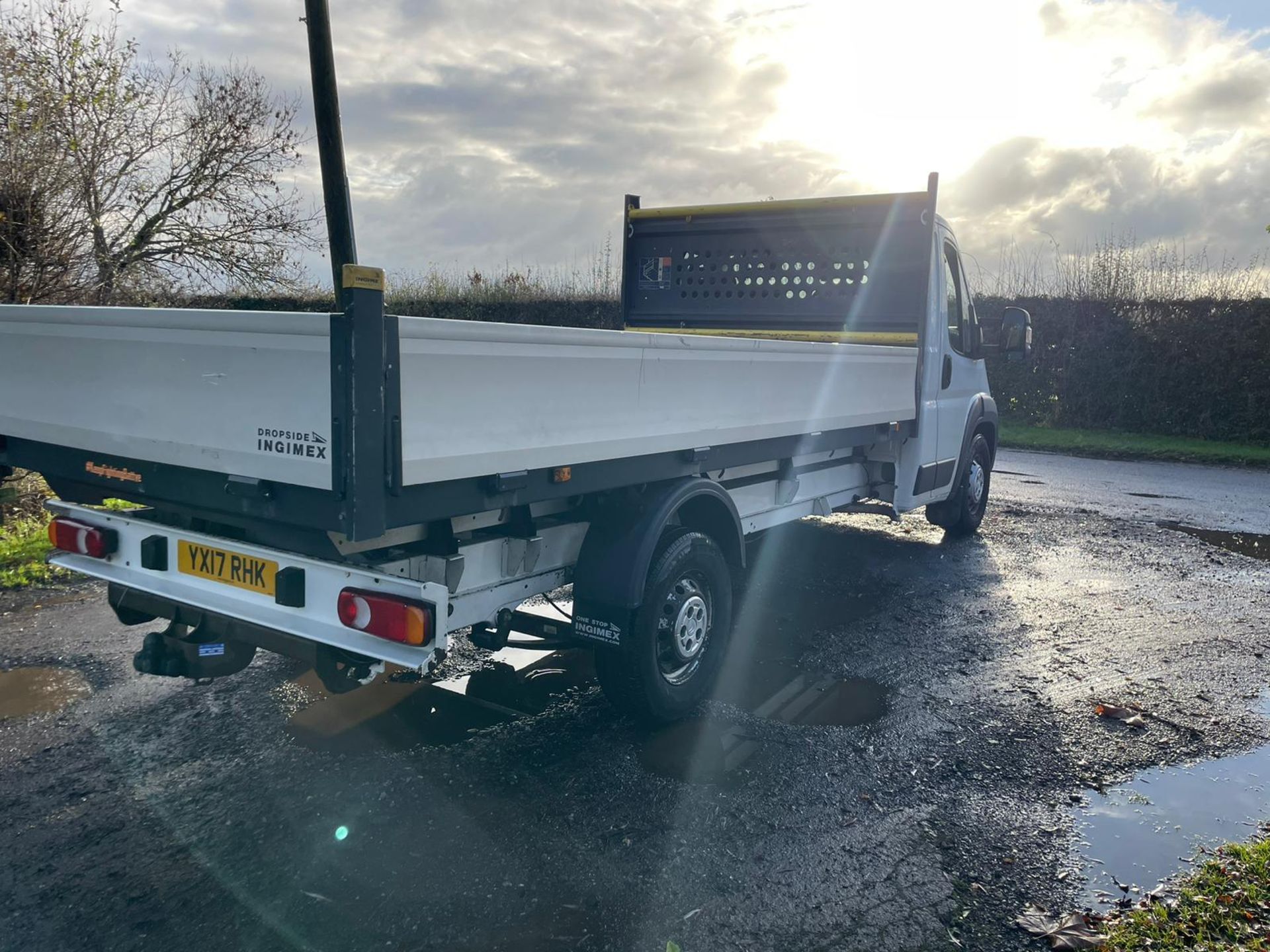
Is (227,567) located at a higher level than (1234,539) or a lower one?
higher

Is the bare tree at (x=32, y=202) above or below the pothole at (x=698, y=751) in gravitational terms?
above

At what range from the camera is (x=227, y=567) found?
3.36m

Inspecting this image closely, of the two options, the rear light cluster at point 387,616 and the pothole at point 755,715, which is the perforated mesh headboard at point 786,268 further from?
the rear light cluster at point 387,616

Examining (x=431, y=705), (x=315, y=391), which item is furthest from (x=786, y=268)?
(x=315, y=391)

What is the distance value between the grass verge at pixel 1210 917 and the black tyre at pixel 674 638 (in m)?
1.84

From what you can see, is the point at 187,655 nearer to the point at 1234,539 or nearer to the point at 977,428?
the point at 977,428

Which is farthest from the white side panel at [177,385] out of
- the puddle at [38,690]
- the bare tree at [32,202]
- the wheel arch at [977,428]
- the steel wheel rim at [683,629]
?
the wheel arch at [977,428]

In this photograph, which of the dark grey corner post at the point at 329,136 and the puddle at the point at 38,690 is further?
the dark grey corner post at the point at 329,136

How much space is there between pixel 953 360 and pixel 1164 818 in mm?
4257

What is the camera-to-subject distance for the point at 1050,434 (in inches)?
630

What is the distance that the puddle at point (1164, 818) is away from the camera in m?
3.10

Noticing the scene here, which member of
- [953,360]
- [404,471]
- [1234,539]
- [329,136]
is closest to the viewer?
[404,471]

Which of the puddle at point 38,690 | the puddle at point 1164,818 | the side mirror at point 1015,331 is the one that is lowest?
the puddle at point 38,690

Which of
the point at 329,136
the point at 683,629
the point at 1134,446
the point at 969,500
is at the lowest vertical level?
the point at 1134,446
